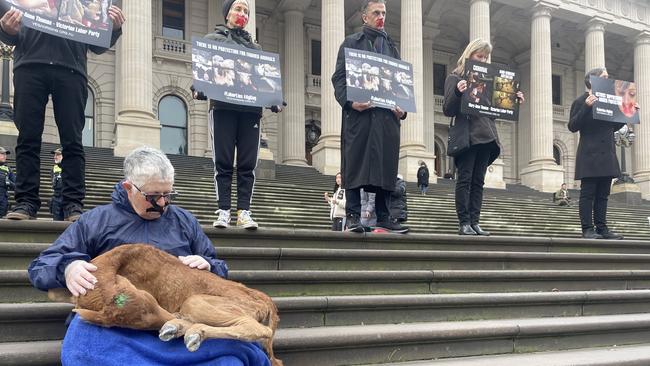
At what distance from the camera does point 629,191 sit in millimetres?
27031

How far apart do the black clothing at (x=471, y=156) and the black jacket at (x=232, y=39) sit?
208 cm

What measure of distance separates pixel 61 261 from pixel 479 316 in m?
2.96

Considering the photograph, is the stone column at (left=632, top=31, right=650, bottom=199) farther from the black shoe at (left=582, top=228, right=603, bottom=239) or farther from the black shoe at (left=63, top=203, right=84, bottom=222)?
the black shoe at (left=63, top=203, right=84, bottom=222)

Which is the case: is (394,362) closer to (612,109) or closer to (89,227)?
(89,227)

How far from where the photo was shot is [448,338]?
3.96 metres

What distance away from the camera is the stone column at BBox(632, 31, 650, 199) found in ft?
103

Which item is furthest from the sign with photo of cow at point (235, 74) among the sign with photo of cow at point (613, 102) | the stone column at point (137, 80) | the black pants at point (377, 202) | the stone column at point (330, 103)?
the stone column at point (330, 103)

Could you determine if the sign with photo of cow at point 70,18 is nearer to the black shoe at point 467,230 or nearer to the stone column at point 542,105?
the black shoe at point 467,230

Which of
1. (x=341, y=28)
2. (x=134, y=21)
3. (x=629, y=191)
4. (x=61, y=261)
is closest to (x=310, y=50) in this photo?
(x=341, y=28)

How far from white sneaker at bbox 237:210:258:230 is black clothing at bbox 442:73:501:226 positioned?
2328 millimetres

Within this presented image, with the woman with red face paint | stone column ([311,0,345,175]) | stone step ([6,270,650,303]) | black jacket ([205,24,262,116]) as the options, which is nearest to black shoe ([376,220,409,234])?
stone step ([6,270,650,303])

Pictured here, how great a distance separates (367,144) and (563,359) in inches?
97.4

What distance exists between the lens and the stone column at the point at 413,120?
23.7 meters

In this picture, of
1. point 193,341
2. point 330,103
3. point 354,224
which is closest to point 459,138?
point 354,224
